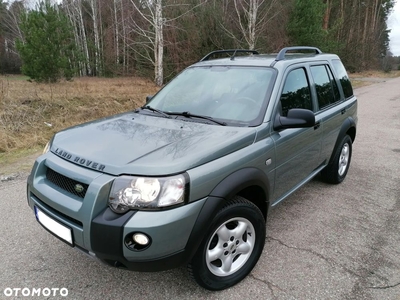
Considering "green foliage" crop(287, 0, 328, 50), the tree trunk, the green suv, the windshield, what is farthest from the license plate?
"green foliage" crop(287, 0, 328, 50)

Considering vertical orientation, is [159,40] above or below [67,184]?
above

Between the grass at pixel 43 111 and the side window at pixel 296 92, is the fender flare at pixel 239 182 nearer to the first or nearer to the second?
the side window at pixel 296 92

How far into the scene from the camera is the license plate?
214 centimetres

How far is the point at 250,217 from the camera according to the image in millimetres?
2438

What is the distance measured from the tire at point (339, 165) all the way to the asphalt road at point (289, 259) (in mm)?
199

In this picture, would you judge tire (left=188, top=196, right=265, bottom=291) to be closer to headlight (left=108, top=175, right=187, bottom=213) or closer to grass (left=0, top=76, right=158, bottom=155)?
headlight (left=108, top=175, right=187, bottom=213)

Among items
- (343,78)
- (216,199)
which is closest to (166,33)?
(343,78)

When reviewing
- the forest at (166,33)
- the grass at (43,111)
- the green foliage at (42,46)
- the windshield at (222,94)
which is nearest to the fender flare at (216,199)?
the windshield at (222,94)

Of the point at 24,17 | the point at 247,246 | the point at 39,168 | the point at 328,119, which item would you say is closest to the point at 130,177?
the point at 39,168

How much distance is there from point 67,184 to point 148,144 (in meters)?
0.66

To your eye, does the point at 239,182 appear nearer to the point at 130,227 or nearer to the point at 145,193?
the point at 145,193

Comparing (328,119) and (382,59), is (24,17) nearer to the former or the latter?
(328,119)

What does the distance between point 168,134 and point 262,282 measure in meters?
1.44

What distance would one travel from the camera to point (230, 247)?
241 cm
